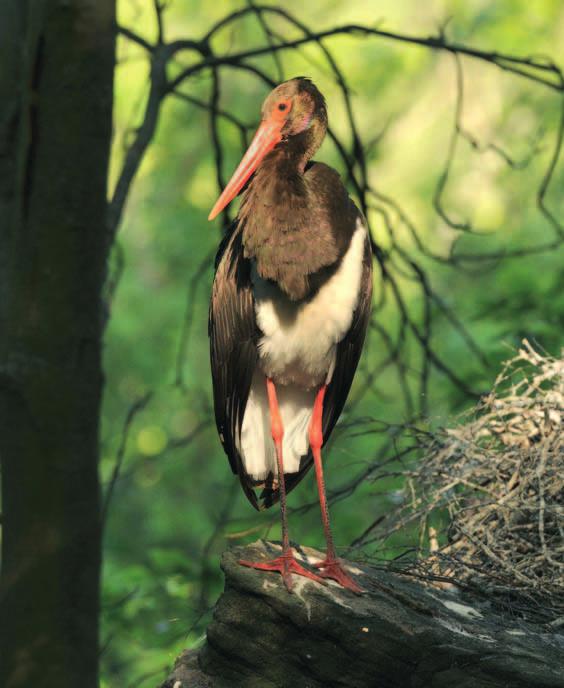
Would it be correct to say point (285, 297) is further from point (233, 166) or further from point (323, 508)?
point (233, 166)

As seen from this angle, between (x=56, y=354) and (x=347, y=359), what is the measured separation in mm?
1257

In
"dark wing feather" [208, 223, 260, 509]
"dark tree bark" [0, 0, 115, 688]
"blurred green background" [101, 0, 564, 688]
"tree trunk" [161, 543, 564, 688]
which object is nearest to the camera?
"dark tree bark" [0, 0, 115, 688]

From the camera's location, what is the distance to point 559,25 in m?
11.6

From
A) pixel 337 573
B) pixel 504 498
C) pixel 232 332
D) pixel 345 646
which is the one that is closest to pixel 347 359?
pixel 232 332

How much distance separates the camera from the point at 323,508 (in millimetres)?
3264

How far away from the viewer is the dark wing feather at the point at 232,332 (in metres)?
3.18

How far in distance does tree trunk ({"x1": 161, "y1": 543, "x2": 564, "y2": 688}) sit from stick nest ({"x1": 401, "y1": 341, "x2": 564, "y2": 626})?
361mm

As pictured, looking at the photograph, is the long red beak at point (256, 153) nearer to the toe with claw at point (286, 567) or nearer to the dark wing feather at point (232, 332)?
the dark wing feather at point (232, 332)

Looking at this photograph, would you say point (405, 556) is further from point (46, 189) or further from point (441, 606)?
point (46, 189)

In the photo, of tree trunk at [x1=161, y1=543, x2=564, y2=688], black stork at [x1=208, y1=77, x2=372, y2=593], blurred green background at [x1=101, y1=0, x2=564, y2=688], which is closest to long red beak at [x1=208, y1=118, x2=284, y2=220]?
black stork at [x1=208, y1=77, x2=372, y2=593]

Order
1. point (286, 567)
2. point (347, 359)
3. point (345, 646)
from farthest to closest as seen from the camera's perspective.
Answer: point (347, 359), point (286, 567), point (345, 646)

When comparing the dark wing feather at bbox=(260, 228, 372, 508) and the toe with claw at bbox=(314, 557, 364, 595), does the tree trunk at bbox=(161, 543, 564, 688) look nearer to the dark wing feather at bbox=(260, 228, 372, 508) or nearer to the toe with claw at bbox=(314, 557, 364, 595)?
the toe with claw at bbox=(314, 557, 364, 595)

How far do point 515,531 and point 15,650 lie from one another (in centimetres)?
161

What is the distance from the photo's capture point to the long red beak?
3.32m
